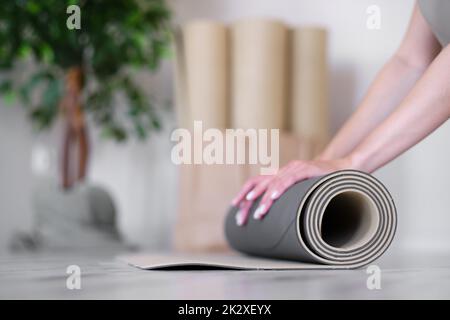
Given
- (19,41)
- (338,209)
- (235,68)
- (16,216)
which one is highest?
(19,41)

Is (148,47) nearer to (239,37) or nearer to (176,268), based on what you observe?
(239,37)

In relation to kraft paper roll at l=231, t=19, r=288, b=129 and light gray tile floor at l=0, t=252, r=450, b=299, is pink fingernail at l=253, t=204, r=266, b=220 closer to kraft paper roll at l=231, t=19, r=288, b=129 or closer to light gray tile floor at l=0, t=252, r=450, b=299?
light gray tile floor at l=0, t=252, r=450, b=299

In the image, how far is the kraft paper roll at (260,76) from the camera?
8.46 feet

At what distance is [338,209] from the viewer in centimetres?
145

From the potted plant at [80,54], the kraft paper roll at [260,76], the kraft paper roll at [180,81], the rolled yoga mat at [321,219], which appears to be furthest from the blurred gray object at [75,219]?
the rolled yoga mat at [321,219]

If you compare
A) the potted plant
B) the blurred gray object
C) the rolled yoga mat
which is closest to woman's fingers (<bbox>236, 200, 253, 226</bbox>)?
the rolled yoga mat

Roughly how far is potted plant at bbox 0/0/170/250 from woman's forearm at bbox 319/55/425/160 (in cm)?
193

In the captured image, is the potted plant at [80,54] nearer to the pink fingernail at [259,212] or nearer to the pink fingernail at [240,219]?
the pink fingernail at [240,219]

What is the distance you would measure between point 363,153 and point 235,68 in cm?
137

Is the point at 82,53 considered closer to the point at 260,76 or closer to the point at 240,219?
the point at 260,76

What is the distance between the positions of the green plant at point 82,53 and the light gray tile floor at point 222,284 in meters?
2.13

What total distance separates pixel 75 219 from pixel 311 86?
1254mm

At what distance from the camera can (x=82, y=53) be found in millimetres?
3379
